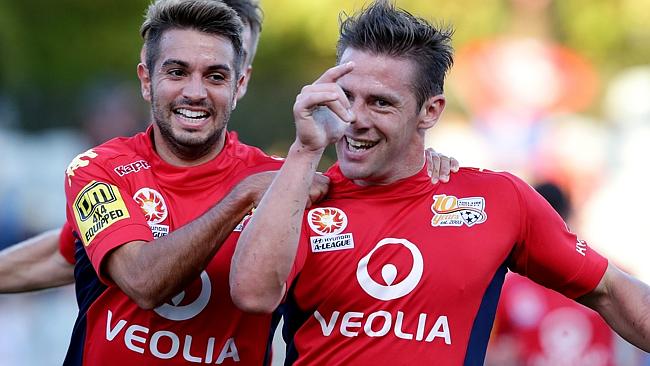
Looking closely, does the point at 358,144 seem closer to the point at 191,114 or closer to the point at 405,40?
the point at 405,40

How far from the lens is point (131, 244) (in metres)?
5.62

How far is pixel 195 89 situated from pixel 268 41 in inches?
494

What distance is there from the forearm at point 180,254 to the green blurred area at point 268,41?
11.2 m

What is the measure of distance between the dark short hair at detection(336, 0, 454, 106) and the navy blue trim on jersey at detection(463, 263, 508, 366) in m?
0.85

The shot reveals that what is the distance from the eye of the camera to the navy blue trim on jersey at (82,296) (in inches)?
240

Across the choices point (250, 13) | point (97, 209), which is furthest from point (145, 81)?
point (250, 13)

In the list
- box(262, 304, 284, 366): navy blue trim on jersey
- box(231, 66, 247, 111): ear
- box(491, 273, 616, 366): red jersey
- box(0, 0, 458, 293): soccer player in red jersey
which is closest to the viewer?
box(262, 304, 284, 366): navy blue trim on jersey

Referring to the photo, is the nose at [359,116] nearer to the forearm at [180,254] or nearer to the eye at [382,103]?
the eye at [382,103]

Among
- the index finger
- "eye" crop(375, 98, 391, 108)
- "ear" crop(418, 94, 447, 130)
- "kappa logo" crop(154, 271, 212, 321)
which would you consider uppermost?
the index finger

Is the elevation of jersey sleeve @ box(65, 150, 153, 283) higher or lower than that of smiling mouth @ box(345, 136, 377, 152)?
lower

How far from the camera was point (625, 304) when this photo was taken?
560cm

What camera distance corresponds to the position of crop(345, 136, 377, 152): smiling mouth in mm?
5449

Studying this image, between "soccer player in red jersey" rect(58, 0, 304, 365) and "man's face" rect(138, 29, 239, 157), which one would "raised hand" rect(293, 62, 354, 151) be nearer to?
"soccer player in red jersey" rect(58, 0, 304, 365)

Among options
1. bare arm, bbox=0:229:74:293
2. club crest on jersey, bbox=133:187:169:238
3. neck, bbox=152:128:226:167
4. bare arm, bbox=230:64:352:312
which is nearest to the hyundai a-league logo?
club crest on jersey, bbox=133:187:169:238
